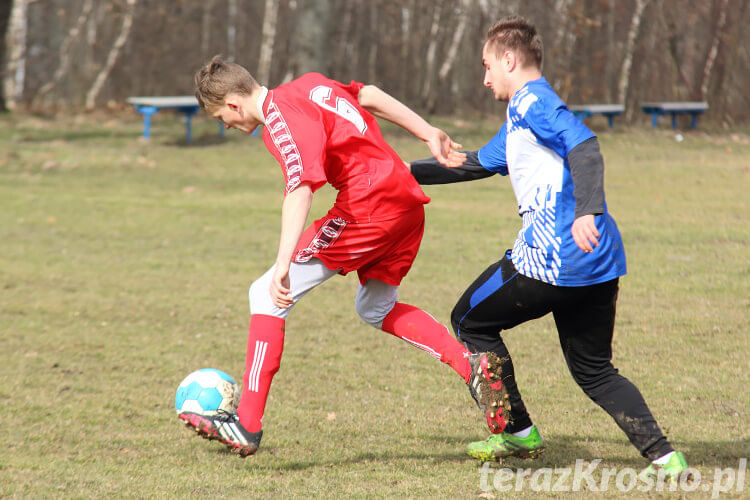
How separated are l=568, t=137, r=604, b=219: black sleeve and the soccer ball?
1.85 metres

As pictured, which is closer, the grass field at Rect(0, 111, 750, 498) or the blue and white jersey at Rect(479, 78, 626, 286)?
the blue and white jersey at Rect(479, 78, 626, 286)

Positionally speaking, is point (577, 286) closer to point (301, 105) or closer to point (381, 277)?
point (381, 277)

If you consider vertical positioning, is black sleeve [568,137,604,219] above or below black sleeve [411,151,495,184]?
above

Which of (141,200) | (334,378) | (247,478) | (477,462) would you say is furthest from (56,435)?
(141,200)

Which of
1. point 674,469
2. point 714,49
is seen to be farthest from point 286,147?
point 714,49

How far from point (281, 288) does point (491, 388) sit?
3.34ft

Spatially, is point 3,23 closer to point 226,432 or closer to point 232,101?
point 232,101

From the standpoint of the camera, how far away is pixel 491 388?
144 inches

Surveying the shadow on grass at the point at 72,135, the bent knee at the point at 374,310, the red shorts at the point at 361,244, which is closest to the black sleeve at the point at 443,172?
the red shorts at the point at 361,244

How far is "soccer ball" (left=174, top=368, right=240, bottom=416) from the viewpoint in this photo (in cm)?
380

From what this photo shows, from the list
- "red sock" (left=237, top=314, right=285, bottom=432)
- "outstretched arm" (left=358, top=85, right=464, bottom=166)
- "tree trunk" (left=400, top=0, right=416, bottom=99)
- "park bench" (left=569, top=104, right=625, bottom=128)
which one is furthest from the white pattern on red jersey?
"tree trunk" (left=400, top=0, right=416, bottom=99)

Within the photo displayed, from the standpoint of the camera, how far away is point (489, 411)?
368cm

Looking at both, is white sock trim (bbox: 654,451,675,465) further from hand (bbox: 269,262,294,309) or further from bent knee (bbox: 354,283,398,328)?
hand (bbox: 269,262,294,309)

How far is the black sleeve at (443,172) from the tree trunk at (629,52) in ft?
66.7
